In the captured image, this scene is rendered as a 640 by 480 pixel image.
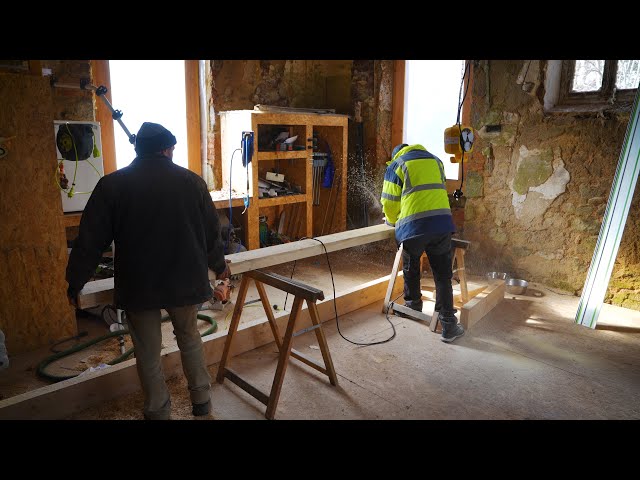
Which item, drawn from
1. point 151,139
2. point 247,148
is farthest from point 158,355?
point 247,148

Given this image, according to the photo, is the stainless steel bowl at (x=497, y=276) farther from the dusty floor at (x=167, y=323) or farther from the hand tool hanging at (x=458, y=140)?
the hand tool hanging at (x=458, y=140)

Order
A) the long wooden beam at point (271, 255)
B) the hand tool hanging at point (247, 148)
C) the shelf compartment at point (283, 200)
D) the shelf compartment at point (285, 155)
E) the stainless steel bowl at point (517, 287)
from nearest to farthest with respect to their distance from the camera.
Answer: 1. the long wooden beam at point (271, 255)
2. the stainless steel bowl at point (517, 287)
3. the hand tool hanging at point (247, 148)
4. the shelf compartment at point (285, 155)
5. the shelf compartment at point (283, 200)

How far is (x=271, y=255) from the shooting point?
340 centimetres

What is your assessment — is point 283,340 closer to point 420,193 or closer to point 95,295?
point 95,295

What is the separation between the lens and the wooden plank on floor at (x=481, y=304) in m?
4.14

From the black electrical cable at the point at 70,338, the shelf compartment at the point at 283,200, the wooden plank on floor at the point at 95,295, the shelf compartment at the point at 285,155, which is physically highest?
the shelf compartment at the point at 285,155

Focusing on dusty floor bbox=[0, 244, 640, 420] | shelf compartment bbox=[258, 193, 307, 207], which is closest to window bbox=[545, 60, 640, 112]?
dusty floor bbox=[0, 244, 640, 420]


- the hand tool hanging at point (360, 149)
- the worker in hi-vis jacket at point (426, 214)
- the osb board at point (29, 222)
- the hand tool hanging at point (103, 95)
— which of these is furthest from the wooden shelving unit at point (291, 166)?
the osb board at point (29, 222)

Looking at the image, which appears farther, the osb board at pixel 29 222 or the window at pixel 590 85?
the window at pixel 590 85

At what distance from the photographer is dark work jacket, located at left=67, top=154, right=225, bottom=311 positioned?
242 cm

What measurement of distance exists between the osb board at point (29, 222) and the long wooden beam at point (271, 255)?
1184 millimetres

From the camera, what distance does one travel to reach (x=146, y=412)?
265 cm
